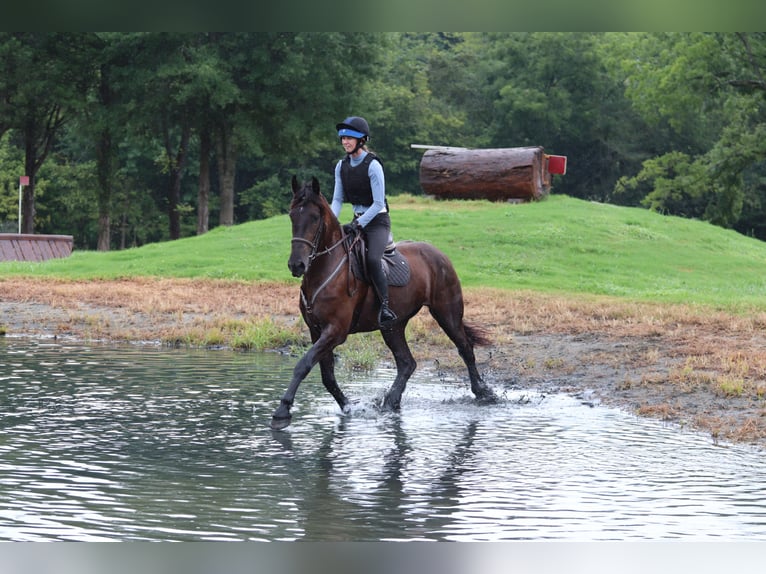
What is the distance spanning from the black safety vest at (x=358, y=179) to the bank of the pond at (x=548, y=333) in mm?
3662

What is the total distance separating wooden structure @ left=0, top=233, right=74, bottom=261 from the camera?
3738 cm

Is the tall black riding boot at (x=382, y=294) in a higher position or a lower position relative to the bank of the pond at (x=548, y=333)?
higher

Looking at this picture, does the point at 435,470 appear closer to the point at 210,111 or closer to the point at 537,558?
the point at 537,558

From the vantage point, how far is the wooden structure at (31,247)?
123 feet

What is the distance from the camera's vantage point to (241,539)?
709cm

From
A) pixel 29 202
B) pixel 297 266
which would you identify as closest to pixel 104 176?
pixel 29 202

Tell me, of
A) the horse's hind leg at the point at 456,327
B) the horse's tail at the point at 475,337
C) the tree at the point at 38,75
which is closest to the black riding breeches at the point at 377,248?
the horse's hind leg at the point at 456,327

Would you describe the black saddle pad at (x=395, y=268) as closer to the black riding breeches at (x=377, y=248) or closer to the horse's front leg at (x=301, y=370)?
the black riding breeches at (x=377, y=248)

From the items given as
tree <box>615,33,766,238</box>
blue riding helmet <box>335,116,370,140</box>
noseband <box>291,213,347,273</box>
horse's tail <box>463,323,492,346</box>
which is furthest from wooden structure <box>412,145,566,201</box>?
noseband <box>291,213,347,273</box>

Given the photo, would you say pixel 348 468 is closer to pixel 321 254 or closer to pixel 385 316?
pixel 321 254

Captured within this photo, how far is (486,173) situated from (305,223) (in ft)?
95.8

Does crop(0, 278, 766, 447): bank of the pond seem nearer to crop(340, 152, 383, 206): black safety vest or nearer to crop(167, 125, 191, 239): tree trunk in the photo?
crop(340, 152, 383, 206): black safety vest

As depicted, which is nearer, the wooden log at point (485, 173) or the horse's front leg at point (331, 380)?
the horse's front leg at point (331, 380)

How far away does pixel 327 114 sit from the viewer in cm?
4988
